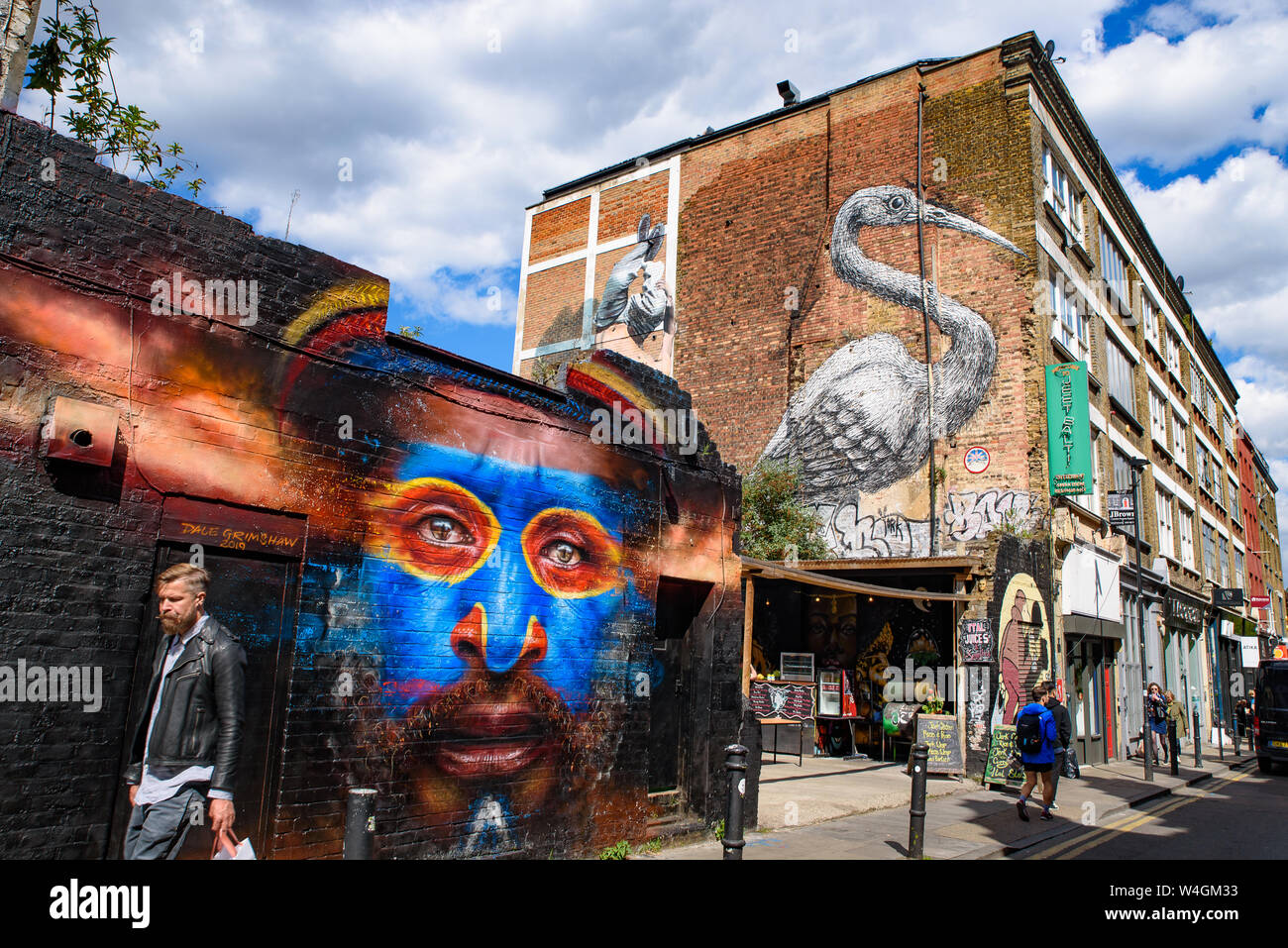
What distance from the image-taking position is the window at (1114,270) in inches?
930

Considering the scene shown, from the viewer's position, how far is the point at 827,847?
8609 millimetres

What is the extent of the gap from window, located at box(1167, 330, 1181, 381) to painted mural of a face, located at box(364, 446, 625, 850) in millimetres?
29605

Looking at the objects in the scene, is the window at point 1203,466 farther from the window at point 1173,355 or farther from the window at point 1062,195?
the window at point 1062,195

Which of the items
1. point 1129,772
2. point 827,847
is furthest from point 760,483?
point 827,847

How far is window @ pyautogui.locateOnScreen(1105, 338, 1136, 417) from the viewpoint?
2283 cm

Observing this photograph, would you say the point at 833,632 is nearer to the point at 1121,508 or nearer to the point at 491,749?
the point at 1121,508

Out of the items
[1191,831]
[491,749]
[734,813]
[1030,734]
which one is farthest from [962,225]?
[491,749]

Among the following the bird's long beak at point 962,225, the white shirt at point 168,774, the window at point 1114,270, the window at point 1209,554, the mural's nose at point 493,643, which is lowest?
the white shirt at point 168,774

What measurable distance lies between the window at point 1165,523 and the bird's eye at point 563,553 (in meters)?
24.6

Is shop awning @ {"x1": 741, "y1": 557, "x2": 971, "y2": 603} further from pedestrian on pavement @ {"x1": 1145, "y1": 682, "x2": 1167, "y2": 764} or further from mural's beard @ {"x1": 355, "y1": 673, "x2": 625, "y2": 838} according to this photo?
pedestrian on pavement @ {"x1": 1145, "y1": 682, "x2": 1167, "y2": 764}

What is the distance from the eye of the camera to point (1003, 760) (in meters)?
14.3

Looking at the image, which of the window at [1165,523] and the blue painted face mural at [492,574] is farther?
the window at [1165,523]

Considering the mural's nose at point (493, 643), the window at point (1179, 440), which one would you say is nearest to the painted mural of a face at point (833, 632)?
the mural's nose at point (493, 643)
